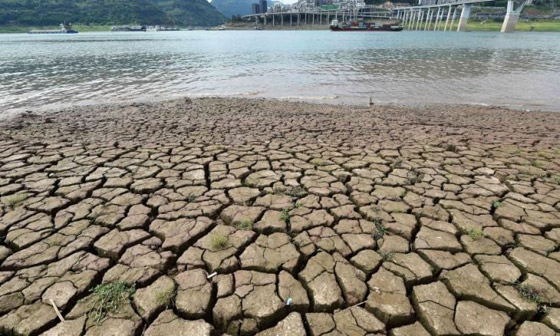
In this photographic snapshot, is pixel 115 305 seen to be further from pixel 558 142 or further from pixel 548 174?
pixel 558 142

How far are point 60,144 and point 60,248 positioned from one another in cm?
400

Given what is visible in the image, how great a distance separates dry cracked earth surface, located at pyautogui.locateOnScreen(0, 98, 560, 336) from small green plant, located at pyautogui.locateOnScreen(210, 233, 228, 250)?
15 mm

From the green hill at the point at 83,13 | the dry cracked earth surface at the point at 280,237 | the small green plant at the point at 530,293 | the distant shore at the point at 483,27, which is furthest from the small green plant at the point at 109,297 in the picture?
the green hill at the point at 83,13

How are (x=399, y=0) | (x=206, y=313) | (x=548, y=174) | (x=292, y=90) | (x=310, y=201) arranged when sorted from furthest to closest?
1. (x=399, y=0)
2. (x=292, y=90)
3. (x=548, y=174)
4. (x=310, y=201)
5. (x=206, y=313)

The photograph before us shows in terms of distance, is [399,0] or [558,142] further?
[399,0]

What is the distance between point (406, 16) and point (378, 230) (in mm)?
142067

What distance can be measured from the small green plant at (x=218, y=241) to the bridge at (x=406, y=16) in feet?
339

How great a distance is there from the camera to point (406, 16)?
120500 millimetres

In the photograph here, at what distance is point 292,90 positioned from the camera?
48.7 feet

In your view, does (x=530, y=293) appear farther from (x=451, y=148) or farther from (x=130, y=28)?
(x=130, y=28)

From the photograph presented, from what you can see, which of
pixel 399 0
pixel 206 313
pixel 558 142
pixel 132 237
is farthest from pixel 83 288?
pixel 399 0

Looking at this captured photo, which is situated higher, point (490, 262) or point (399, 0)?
point (399, 0)

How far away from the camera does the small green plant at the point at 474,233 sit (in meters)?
3.07

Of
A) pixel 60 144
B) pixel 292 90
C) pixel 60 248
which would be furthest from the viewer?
pixel 292 90
